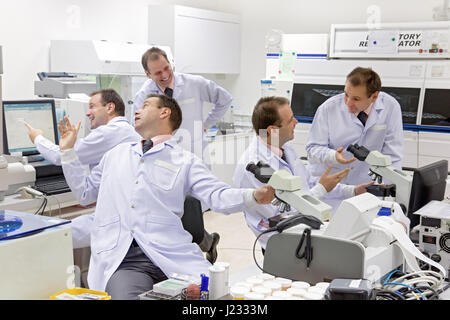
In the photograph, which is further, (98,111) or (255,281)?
(98,111)

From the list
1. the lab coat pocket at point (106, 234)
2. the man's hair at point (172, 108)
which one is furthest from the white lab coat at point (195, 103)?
the lab coat pocket at point (106, 234)

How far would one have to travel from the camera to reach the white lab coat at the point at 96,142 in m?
3.02

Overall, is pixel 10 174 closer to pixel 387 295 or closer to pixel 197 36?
pixel 387 295

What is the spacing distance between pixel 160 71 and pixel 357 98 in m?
1.37

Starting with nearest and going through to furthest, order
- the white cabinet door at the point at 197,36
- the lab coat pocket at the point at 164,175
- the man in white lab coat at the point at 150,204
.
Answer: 1. the man in white lab coat at the point at 150,204
2. the lab coat pocket at the point at 164,175
3. the white cabinet door at the point at 197,36

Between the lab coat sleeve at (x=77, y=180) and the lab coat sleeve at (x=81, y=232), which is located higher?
the lab coat sleeve at (x=77, y=180)

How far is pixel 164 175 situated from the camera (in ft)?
7.44

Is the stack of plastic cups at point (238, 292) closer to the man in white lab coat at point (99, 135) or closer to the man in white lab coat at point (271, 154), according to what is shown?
the man in white lab coat at point (271, 154)

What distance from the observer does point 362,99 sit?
9.96ft

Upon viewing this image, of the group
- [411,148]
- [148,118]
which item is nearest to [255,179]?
[148,118]

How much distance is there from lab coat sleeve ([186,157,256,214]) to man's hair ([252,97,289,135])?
43 cm

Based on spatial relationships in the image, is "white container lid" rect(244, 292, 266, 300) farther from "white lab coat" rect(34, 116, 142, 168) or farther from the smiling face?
the smiling face

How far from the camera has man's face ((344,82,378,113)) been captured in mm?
3002
